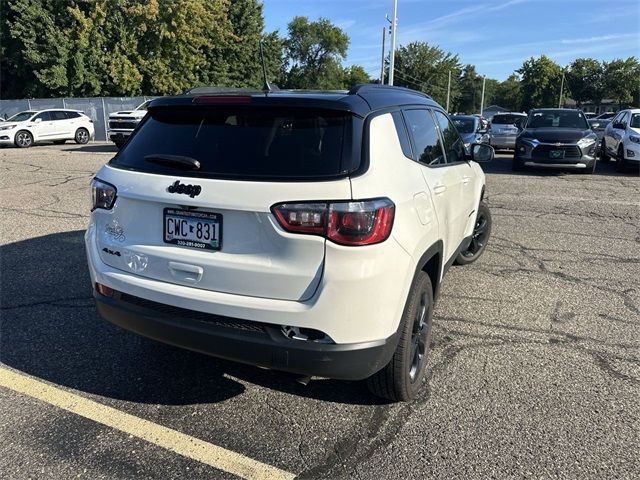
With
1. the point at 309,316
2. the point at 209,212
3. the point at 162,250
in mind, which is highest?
the point at 209,212

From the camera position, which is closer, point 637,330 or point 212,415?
point 212,415

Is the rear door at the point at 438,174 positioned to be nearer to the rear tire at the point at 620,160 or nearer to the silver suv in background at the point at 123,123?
the rear tire at the point at 620,160

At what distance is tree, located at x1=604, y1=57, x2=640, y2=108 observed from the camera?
72.4 metres

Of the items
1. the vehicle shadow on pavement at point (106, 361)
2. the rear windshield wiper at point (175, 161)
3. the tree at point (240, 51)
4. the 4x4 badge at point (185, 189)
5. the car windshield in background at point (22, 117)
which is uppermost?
the tree at point (240, 51)

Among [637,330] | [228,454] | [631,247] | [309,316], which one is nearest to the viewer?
[309,316]

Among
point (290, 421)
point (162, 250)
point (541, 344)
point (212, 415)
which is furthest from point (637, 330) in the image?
point (162, 250)

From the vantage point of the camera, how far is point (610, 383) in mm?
3258

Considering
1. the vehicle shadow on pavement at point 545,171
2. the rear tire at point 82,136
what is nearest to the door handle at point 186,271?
the vehicle shadow on pavement at point 545,171

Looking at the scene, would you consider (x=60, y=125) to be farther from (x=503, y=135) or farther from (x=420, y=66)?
(x=420, y=66)

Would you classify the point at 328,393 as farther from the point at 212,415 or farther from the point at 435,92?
the point at 435,92

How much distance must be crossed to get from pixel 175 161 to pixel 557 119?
14.3m

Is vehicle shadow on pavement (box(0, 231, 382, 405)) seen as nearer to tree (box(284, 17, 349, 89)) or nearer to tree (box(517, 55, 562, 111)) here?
tree (box(284, 17, 349, 89))

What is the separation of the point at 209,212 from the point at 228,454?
3.93 feet

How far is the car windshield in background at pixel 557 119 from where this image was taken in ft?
46.7
